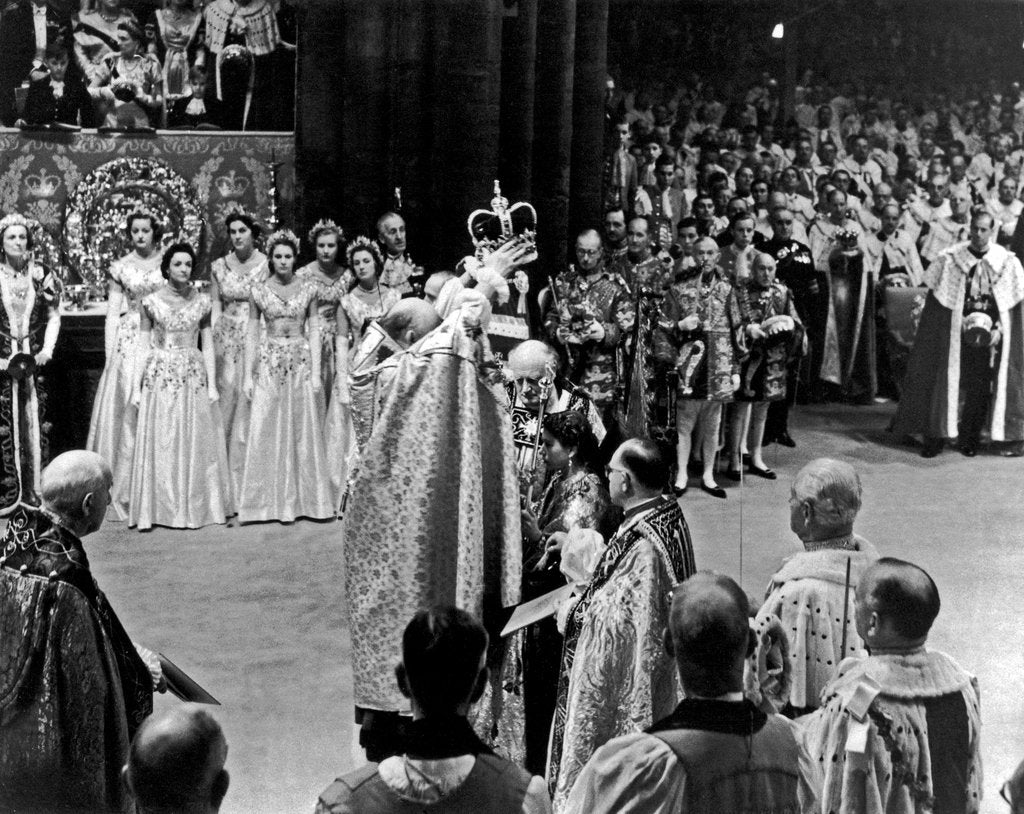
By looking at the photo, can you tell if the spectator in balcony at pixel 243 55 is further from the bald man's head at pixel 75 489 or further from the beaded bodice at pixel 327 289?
the bald man's head at pixel 75 489

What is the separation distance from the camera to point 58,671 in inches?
159

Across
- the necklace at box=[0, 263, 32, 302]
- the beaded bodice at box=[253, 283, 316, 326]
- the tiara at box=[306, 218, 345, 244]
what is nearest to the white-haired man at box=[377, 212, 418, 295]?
the tiara at box=[306, 218, 345, 244]

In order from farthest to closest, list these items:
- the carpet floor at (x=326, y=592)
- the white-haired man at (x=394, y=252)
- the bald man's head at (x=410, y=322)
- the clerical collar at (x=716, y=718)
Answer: the white-haired man at (x=394, y=252) < the carpet floor at (x=326, y=592) < the bald man's head at (x=410, y=322) < the clerical collar at (x=716, y=718)

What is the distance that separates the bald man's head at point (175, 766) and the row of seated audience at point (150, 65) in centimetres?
890

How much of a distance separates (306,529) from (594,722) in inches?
196

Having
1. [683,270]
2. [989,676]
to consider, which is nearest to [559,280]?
[683,270]

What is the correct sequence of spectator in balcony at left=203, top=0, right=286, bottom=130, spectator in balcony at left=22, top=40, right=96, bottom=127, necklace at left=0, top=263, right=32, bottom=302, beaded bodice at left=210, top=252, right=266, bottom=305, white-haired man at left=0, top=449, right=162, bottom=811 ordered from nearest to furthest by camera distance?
1. white-haired man at left=0, top=449, right=162, bottom=811
2. necklace at left=0, top=263, right=32, bottom=302
3. beaded bodice at left=210, top=252, right=266, bottom=305
4. spectator in balcony at left=22, top=40, right=96, bottom=127
5. spectator in balcony at left=203, top=0, right=286, bottom=130

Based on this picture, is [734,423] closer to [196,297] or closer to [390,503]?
[196,297]

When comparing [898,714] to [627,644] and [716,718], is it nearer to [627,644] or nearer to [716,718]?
[716,718]

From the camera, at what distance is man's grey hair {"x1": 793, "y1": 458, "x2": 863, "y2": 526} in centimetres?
421

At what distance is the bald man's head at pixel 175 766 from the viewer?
111 inches

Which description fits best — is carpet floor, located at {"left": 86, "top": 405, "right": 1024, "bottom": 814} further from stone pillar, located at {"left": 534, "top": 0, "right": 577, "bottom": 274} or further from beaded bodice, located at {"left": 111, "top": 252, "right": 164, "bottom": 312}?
stone pillar, located at {"left": 534, "top": 0, "right": 577, "bottom": 274}

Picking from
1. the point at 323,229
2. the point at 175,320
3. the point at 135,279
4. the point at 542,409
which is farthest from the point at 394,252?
the point at 542,409

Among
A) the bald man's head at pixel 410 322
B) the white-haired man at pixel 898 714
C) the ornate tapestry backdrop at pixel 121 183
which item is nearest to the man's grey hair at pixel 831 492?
the white-haired man at pixel 898 714
